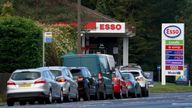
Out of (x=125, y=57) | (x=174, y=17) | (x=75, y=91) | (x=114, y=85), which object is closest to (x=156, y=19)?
(x=174, y=17)

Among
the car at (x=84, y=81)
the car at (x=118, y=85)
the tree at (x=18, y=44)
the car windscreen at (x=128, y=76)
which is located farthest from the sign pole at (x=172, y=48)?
the car at (x=84, y=81)

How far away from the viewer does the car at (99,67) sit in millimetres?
38531

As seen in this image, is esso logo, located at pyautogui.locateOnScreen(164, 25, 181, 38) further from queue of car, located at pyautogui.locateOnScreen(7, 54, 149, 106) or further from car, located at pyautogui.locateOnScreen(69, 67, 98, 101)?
car, located at pyautogui.locateOnScreen(69, 67, 98, 101)

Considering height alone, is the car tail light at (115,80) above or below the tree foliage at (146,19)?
below

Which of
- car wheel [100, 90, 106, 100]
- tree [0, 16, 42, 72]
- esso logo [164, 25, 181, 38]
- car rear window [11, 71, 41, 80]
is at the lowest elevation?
car wheel [100, 90, 106, 100]

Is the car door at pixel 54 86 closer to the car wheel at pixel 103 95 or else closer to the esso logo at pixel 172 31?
the car wheel at pixel 103 95

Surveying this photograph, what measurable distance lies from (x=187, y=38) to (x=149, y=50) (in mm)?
5803

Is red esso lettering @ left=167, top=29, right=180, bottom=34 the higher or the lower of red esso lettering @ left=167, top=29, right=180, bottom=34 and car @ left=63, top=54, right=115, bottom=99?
the higher

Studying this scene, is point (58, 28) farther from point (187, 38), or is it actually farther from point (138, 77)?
point (187, 38)

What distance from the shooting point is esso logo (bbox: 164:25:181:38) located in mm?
61250

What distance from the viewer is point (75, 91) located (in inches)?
1384

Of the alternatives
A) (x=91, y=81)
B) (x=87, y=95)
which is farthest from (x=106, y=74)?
(x=87, y=95)

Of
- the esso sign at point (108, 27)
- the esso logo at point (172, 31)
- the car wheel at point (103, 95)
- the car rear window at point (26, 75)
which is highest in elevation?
the esso sign at point (108, 27)

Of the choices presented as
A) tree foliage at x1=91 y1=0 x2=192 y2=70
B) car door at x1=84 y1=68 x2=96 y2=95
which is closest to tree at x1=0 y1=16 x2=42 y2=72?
car door at x1=84 y1=68 x2=96 y2=95
